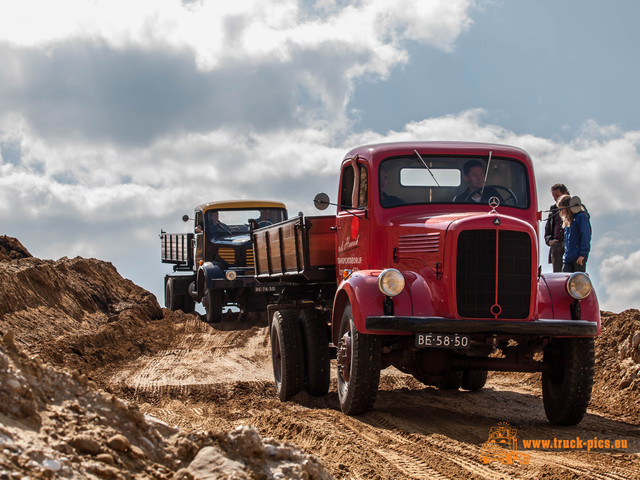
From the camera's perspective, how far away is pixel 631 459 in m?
Answer: 6.43

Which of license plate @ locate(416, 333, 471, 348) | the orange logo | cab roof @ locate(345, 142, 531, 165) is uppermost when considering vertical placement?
cab roof @ locate(345, 142, 531, 165)

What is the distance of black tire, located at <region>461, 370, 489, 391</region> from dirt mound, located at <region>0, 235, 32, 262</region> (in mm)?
17484

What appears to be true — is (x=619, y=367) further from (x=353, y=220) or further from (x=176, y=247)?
(x=176, y=247)

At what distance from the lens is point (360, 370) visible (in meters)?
7.59

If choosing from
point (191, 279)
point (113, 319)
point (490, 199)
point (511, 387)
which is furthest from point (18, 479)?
point (191, 279)

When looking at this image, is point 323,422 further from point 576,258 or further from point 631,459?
point 576,258

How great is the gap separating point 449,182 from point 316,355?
254 centimetres

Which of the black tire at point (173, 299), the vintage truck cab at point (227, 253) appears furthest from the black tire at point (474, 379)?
the black tire at point (173, 299)

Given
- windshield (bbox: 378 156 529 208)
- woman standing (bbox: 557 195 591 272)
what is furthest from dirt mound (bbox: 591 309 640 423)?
windshield (bbox: 378 156 529 208)

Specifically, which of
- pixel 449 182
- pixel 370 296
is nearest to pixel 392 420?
pixel 370 296

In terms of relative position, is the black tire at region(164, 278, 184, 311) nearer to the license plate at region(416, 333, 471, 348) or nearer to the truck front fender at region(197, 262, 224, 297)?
the truck front fender at region(197, 262, 224, 297)

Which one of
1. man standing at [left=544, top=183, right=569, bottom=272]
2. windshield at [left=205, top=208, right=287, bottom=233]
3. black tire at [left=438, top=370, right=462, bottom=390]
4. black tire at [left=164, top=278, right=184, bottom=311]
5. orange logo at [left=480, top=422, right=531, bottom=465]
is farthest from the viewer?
black tire at [left=164, top=278, right=184, bottom=311]

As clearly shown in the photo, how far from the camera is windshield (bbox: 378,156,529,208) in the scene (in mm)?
8719

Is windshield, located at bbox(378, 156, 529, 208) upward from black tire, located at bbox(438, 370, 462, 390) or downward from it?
upward
